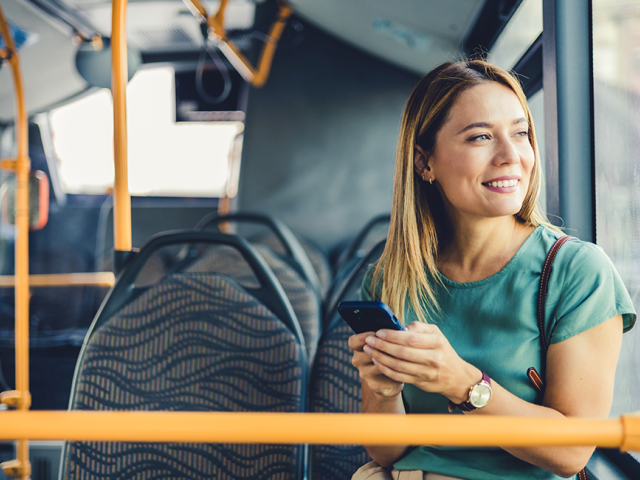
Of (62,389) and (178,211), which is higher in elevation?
(178,211)

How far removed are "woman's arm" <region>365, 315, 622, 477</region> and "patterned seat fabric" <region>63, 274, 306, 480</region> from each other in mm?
494

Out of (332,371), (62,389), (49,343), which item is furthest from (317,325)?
(49,343)

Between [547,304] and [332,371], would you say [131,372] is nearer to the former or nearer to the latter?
[332,371]

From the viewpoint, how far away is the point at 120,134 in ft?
4.72

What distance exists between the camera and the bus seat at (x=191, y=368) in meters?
1.14

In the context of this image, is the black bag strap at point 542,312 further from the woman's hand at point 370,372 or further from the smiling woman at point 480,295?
the woman's hand at point 370,372

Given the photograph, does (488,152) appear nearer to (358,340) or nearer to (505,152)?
Result: (505,152)

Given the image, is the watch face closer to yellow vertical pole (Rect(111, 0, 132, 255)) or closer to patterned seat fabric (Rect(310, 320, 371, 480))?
patterned seat fabric (Rect(310, 320, 371, 480))

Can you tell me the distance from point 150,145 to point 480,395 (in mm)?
4702

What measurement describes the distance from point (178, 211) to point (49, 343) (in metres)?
1.71

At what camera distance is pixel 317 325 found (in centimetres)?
180

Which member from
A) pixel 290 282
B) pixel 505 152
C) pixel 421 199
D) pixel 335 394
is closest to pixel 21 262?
pixel 290 282

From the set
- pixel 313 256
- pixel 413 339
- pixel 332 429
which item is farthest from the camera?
pixel 313 256

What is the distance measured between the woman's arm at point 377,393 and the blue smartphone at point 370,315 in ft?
0.08
